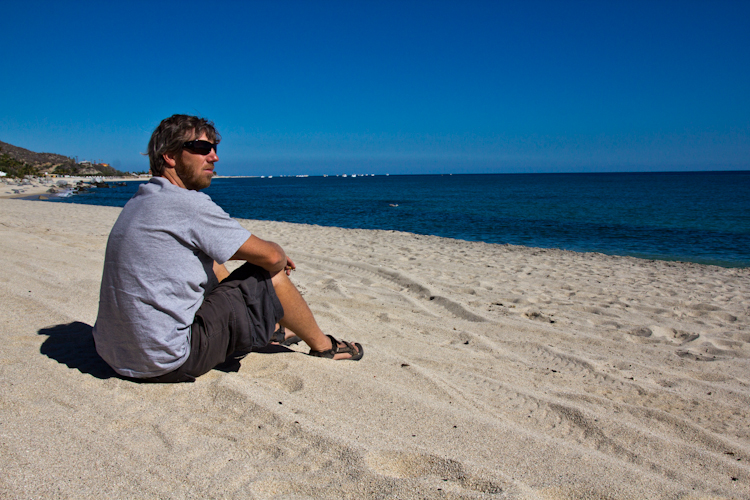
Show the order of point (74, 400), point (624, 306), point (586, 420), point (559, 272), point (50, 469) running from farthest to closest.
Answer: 1. point (559, 272)
2. point (624, 306)
3. point (586, 420)
4. point (74, 400)
5. point (50, 469)

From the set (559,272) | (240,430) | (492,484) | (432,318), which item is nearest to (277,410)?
(240,430)

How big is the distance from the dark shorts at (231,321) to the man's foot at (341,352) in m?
0.52

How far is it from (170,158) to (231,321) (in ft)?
2.88

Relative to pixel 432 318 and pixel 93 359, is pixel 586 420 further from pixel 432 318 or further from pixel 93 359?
pixel 93 359

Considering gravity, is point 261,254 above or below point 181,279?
above

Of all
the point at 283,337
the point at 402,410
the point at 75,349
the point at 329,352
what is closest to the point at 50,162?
the point at 75,349

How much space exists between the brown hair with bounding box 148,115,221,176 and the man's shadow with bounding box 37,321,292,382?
1122 millimetres

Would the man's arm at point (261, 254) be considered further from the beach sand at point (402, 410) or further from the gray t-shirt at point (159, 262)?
the beach sand at point (402, 410)

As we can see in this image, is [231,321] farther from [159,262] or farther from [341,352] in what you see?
[341,352]

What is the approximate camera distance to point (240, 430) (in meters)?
1.94

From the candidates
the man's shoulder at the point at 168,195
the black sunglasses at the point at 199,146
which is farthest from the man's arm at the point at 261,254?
the black sunglasses at the point at 199,146

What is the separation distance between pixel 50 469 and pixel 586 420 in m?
2.40

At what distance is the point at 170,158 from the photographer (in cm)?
218

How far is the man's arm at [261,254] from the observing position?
82.8 inches
